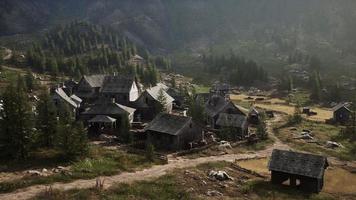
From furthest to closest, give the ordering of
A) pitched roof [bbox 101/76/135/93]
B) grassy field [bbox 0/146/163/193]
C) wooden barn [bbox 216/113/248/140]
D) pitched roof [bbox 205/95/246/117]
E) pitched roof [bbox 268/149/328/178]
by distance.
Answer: pitched roof [bbox 101/76/135/93] < pitched roof [bbox 205/95/246/117] < wooden barn [bbox 216/113/248/140] < pitched roof [bbox 268/149/328/178] < grassy field [bbox 0/146/163/193]

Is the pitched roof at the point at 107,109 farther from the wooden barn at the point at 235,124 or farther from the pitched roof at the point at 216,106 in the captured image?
the pitched roof at the point at 216,106

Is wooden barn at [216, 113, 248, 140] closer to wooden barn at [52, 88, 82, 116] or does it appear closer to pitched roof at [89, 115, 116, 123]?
pitched roof at [89, 115, 116, 123]

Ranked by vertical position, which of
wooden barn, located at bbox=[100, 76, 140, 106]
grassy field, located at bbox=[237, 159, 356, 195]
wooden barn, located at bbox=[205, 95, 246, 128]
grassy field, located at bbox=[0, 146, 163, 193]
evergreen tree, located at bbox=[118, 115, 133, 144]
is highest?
wooden barn, located at bbox=[100, 76, 140, 106]

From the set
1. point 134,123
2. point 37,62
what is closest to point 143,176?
point 134,123

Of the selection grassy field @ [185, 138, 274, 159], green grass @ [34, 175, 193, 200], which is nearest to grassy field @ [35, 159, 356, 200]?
green grass @ [34, 175, 193, 200]

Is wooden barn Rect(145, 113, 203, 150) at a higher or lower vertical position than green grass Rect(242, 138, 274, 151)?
higher

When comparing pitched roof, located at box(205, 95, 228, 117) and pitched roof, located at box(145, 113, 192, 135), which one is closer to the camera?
pitched roof, located at box(145, 113, 192, 135)

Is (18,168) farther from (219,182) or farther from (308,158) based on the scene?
(308,158)
